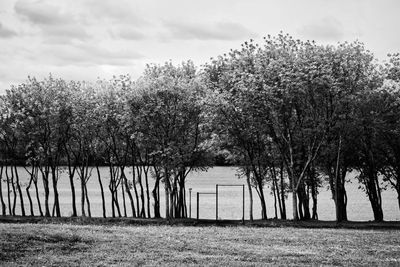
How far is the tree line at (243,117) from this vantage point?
4372 cm

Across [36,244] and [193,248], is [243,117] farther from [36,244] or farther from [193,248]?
[36,244]

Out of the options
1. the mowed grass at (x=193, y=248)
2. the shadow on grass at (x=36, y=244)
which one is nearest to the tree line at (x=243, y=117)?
the mowed grass at (x=193, y=248)

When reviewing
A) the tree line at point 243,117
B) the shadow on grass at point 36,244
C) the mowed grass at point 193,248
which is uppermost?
the tree line at point 243,117

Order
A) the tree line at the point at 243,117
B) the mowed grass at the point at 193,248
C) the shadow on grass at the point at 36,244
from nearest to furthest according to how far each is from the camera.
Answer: the mowed grass at the point at 193,248 → the shadow on grass at the point at 36,244 → the tree line at the point at 243,117

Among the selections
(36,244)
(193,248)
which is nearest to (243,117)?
(193,248)

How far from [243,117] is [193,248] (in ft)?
64.6

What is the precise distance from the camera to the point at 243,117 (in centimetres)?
4588

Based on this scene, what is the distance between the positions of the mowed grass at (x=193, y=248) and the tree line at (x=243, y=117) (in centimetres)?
1141

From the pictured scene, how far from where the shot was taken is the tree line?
4372cm

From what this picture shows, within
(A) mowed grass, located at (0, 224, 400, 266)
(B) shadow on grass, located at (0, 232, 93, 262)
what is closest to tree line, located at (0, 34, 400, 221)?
(A) mowed grass, located at (0, 224, 400, 266)

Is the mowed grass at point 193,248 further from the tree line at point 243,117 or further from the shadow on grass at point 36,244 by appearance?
the tree line at point 243,117

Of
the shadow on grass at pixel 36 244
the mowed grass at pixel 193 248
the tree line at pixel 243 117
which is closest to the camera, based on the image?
the mowed grass at pixel 193 248

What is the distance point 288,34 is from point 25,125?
25.7 m

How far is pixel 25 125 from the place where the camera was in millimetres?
51906
